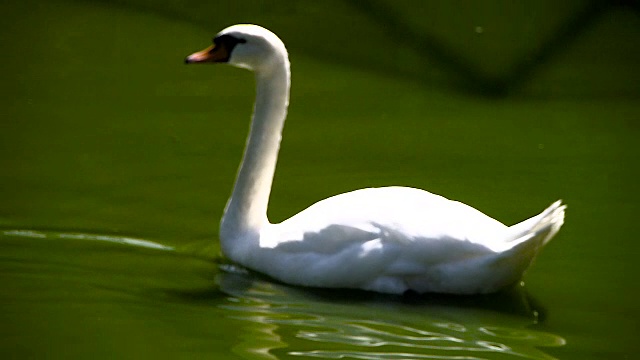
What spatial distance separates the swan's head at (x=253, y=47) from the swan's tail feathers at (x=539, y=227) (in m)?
1.20

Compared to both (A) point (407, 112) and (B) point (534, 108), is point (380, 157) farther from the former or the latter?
(B) point (534, 108)

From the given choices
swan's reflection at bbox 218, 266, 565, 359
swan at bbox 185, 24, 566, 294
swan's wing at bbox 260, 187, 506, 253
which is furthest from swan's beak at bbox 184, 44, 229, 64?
swan's reflection at bbox 218, 266, 565, 359

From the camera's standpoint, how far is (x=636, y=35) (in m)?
10.5

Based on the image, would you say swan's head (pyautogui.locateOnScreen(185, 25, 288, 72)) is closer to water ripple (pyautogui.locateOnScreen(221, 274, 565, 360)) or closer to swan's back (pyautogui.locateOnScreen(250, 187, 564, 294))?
swan's back (pyautogui.locateOnScreen(250, 187, 564, 294))

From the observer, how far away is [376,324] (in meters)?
5.09

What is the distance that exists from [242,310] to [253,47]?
3.71 ft

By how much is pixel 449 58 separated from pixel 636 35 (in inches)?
63.8

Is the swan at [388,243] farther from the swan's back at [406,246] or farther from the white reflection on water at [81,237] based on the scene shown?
the white reflection on water at [81,237]

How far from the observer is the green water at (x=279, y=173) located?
199 inches

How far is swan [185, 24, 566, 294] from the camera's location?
527 cm

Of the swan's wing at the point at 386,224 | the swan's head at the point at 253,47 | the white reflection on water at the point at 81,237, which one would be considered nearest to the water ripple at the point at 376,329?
the swan's wing at the point at 386,224

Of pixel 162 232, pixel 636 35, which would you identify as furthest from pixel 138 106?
pixel 636 35

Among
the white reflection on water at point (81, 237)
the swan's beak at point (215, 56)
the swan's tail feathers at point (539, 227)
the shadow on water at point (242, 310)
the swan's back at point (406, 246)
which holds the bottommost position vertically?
the shadow on water at point (242, 310)

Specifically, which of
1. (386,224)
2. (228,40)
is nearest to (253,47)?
(228,40)
